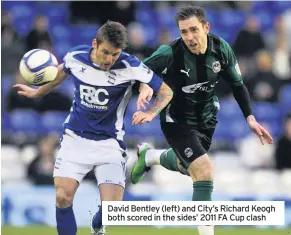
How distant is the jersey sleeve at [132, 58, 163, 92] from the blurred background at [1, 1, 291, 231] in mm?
3088

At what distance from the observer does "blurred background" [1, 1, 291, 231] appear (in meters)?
11.1

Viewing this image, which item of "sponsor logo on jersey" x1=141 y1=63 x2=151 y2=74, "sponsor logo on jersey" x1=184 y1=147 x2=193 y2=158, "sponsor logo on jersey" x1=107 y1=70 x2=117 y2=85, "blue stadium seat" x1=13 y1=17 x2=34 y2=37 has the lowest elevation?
"sponsor logo on jersey" x1=184 y1=147 x2=193 y2=158

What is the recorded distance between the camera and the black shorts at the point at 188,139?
7391 millimetres

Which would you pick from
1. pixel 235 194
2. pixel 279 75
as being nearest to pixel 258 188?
pixel 235 194

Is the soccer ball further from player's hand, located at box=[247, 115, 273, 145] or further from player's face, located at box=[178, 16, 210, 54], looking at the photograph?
player's hand, located at box=[247, 115, 273, 145]

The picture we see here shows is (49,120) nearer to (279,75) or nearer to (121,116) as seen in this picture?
(279,75)

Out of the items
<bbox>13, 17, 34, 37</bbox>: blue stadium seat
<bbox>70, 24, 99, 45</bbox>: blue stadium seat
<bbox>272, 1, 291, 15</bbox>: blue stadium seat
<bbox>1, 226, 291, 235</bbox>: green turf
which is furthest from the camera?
<bbox>272, 1, 291, 15</bbox>: blue stadium seat

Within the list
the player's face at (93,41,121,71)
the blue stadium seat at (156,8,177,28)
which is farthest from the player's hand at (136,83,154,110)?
the blue stadium seat at (156,8,177,28)

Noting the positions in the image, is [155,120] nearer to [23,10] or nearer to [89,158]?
[23,10]

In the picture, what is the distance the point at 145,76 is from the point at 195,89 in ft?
2.13

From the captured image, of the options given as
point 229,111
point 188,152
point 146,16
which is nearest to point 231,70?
point 188,152

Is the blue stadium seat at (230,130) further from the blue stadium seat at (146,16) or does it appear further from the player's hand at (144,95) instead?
the player's hand at (144,95)

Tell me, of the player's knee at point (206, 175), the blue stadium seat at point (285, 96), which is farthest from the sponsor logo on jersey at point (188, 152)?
the blue stadium seat at point (285, 96)

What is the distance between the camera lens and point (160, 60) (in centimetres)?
740
